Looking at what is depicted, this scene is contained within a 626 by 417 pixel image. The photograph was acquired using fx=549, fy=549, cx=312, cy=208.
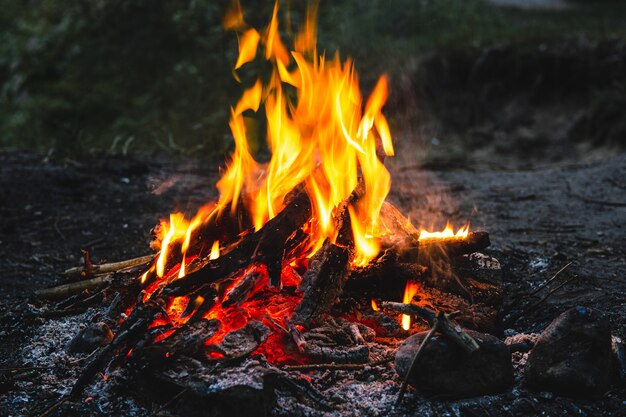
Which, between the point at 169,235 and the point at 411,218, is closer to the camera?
the point at 169,235

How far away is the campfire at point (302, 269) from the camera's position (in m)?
2.83

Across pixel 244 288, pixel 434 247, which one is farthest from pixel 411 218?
pixel 244 288

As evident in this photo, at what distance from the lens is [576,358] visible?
8.43ft

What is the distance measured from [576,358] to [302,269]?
1627 millimetres

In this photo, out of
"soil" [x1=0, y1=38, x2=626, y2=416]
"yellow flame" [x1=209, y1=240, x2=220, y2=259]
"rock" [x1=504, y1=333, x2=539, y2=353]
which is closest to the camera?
"soil" [x1=0, y1=38, x2=626, y2=416]

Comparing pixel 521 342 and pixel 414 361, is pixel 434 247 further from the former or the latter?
pixel 414 361

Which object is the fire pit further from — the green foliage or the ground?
the green foliage

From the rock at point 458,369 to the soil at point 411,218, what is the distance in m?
0.06

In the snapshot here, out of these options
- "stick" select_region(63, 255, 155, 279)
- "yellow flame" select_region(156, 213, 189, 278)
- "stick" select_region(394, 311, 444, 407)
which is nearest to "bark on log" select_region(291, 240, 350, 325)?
"stick" select_region(394, 311, 444, 407)

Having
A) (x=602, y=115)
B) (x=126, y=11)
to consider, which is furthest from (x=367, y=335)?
(x=126, y=11)

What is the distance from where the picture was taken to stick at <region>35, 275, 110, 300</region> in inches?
144

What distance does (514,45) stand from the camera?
10125 mm

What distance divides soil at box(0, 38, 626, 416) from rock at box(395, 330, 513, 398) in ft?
0.19

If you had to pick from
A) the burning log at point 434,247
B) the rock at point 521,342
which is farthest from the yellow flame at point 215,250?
the rock at point 521,342
